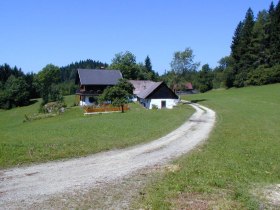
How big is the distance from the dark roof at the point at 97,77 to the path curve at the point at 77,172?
2064 inches

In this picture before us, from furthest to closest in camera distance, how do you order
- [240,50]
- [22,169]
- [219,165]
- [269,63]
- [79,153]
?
1. [240,50]
2. [269,63]
3. [79,153]
4. [219,165]
5. [22,169]

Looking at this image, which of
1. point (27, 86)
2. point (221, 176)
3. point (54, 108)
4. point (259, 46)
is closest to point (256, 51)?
point (259, 46)

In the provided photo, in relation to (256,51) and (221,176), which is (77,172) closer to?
(221,176)

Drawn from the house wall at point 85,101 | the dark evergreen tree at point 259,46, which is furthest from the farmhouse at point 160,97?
the dark evergreen tree at point 259,46

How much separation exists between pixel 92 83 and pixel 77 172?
58.6m

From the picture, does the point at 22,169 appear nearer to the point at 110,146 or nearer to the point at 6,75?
the point at 110,146

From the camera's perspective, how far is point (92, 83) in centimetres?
7225

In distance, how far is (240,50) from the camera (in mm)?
104250

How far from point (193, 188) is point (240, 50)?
9811cm

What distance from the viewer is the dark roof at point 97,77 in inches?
2844

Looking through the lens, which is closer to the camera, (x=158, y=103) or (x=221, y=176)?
(x=221, y=176)

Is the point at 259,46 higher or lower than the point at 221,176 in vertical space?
higher

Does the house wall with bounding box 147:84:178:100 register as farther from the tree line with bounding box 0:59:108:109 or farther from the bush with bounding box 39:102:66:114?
the tree line with bounding box 0:59:108:109

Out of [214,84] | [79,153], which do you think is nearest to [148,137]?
[79,153]
